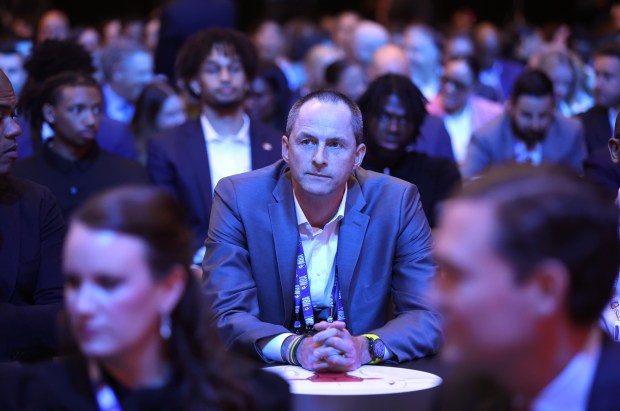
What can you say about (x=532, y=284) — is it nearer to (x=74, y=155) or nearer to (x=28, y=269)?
(x=28, y=269)

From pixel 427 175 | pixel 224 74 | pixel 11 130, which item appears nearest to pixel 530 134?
pixel 427 175

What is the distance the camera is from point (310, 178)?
10.6 feet

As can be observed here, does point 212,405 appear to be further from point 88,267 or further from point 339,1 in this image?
point 339,1

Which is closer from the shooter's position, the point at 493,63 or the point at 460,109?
the point at 460,109

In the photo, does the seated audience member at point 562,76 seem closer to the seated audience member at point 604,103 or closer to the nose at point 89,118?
the seated audience member at point 604,103

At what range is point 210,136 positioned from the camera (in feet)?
16.2

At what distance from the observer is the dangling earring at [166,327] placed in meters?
1.94

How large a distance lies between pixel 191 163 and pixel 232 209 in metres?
1.55

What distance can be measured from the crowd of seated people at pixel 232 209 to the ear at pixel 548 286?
0.07ft

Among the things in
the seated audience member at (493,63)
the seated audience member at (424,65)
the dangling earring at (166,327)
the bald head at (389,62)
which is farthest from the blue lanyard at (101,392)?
the seated audience member at (493,63)

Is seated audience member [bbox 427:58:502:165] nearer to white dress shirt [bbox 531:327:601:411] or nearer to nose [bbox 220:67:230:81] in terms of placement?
nose [bbox 220:67:230:81]

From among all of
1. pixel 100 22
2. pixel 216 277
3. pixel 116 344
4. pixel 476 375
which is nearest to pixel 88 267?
pixel 116 344

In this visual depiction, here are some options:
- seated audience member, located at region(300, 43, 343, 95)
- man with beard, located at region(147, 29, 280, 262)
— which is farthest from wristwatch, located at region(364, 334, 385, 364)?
seated audience member, located at region(300, 43, 343, 95)

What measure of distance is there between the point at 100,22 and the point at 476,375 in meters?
13.4
